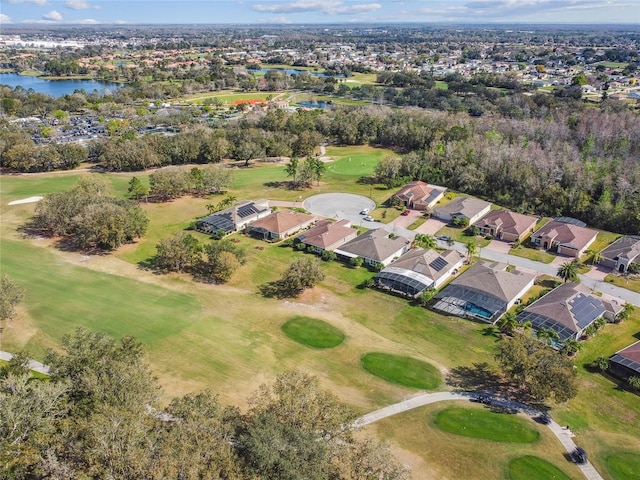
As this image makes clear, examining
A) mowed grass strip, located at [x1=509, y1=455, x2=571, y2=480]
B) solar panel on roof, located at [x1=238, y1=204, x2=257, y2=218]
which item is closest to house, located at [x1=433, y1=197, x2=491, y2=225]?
solar panel on roof, located at [x1=238, y1=204, x2=257, y2=218]

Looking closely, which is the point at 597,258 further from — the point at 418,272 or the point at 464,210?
the point at 418,272

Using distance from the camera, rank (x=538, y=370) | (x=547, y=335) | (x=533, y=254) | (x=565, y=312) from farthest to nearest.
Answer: (x=533, y=254) → (x=565, y=312) → (x=547, y=335) → (x=538, y=370)

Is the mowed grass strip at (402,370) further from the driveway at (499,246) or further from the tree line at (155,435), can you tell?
the driveway at (499,246)

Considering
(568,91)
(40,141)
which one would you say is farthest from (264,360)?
(568,91)

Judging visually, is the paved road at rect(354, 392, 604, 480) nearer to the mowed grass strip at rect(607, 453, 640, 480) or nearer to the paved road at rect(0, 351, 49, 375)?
the mowed grass strip at rect(607, 453, 640, 480)

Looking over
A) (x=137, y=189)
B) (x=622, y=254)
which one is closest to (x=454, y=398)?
(x=622, y=254)

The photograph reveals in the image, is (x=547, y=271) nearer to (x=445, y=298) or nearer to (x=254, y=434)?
(x=445, y=298)

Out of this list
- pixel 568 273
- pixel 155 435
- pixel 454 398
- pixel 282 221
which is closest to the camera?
pixel 155 435
